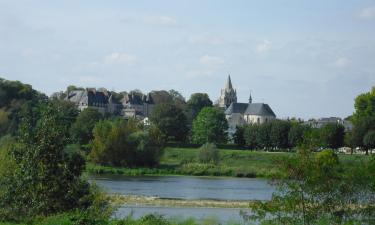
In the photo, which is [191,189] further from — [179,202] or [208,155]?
[208,155]

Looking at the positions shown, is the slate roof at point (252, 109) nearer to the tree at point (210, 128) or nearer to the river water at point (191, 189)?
the tree at point (210, 128)

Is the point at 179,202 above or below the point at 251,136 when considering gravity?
below

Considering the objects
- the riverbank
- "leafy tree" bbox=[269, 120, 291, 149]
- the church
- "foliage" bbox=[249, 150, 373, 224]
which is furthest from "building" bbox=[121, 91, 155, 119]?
"foliage" bbox=[249, 150, 373, 224]

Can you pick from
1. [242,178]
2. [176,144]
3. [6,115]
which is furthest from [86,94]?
[242,178]

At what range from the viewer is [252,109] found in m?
138

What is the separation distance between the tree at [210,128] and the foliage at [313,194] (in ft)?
241

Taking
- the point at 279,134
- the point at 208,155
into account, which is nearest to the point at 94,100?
the point at 279,134

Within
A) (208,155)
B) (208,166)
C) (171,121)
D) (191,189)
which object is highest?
(171,121)

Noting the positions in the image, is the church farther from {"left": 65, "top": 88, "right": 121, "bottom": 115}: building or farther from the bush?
the bush

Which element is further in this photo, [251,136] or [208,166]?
[251,136]

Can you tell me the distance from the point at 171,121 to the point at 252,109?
49771 mm

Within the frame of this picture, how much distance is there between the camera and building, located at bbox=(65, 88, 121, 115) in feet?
430

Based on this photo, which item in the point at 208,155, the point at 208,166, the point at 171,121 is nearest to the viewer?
the point at 208,166

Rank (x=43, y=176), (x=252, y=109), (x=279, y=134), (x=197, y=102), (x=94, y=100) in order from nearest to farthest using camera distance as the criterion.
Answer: (x=43, y=176) < (x=279, y=134) < (x=94, y=100) < (x=197, y=102) < (x=252, y=109)
